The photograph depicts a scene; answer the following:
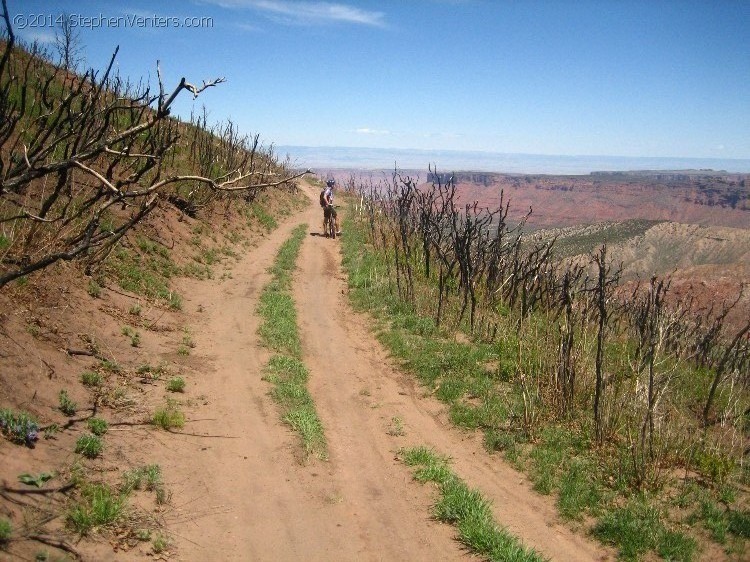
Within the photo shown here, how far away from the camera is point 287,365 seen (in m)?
7.42

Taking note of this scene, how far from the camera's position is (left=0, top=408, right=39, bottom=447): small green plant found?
391cm

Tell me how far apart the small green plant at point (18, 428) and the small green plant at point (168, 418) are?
121 centimetres

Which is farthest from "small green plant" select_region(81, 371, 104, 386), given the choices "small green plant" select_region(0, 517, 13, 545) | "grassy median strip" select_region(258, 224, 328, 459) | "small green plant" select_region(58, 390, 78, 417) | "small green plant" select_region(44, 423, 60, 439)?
"small green plant" select_region(0, 517, 13, 545)

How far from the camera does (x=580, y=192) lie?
Answer: 114312mm

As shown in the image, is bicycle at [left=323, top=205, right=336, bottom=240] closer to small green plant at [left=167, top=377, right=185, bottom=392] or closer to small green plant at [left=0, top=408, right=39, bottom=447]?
small green plant at [left=167, top=377, right=185, bottom=392]

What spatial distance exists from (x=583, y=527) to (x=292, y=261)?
11622 millimetres

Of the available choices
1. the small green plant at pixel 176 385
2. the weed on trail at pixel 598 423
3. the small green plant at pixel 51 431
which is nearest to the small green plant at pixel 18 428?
Result: the small green plant at pixel 51 431

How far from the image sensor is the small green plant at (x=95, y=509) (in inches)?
135

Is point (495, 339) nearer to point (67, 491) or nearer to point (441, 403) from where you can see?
point (441, 403)

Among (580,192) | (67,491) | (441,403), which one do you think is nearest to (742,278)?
(441,403)

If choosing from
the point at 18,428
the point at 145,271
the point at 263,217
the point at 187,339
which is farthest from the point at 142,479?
the point at 263,217

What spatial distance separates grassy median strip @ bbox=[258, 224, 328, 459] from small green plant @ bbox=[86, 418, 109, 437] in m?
1.95

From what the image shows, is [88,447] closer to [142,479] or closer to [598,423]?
[142,479]

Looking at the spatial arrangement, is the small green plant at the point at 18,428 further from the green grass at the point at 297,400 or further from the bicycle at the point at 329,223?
the bicycle at the point at 329,223
